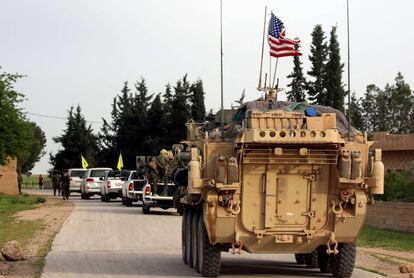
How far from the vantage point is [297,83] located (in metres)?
48.1

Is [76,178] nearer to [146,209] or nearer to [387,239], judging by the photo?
[146,209]

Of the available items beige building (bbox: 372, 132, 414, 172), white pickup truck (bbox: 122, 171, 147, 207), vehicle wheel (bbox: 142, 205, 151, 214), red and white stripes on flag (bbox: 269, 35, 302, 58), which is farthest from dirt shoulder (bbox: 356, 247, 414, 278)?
beige building (bbox: 372, 132, 414, 172)

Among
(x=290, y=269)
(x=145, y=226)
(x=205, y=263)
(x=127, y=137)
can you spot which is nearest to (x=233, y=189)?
(x=205, y=263)

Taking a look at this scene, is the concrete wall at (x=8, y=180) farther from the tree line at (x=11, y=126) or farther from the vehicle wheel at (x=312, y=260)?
the vehicle wheel at (x=312, y=260)

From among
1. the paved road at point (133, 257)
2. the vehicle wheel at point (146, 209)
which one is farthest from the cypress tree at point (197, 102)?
the paved road at point (133, 257)

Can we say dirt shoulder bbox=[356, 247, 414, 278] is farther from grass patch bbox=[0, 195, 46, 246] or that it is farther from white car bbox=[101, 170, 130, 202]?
white car bbox=[101, 170, 130, 202]

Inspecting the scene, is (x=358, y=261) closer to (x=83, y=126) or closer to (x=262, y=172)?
(x=262, y=172)

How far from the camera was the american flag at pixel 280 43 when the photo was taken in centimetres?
2098

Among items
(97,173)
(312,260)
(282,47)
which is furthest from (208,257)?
(97,173)

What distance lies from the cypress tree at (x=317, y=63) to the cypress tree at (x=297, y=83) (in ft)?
2.24

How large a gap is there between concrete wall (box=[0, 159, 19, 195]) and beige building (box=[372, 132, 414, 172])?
27108mm

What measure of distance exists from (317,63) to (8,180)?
2376cm

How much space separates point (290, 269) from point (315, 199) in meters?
2.90

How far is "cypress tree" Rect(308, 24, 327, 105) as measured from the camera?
4944 cm
